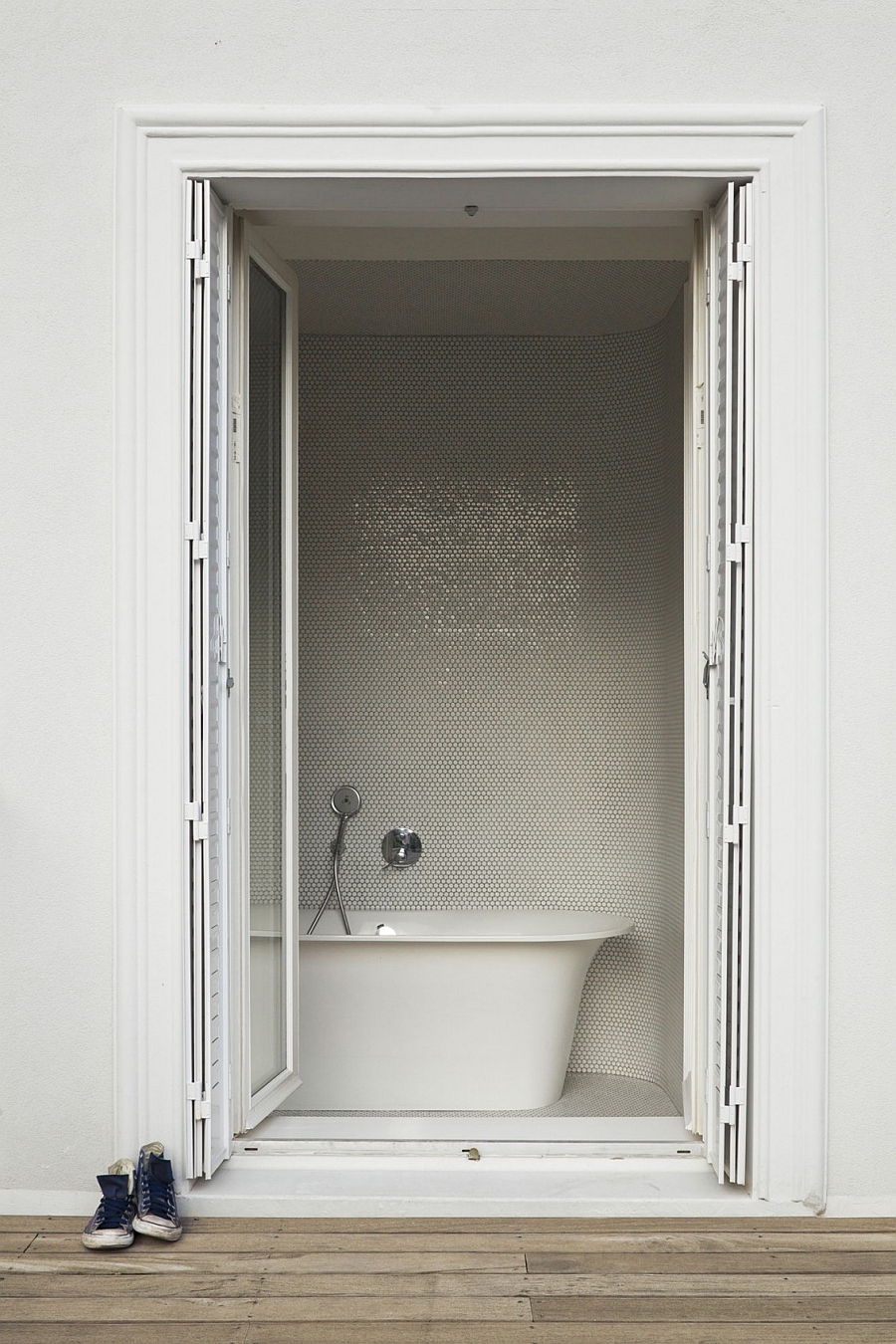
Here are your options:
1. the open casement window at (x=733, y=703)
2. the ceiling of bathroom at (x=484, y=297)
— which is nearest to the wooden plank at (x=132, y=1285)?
the open casement window at (x=733, y=703)

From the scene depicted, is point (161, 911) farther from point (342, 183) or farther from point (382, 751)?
point (382, 751)

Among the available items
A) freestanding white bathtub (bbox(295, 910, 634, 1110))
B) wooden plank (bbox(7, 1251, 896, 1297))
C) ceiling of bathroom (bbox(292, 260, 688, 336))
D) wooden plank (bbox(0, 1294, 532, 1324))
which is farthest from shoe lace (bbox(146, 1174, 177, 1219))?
ceiling of bathroom (bbox(292, 260, 688, 336))

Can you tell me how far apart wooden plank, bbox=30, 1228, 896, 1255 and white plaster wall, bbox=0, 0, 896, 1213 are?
15cm

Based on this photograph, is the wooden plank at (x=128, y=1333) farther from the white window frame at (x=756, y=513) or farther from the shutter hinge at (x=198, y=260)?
the shutter hinge at (x=198, y=260)

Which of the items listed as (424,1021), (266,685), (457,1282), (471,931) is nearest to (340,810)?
(471,931)

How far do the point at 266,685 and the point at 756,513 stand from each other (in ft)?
4.25

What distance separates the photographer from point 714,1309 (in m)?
2.06

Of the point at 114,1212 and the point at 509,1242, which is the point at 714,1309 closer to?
the point at 509,1242

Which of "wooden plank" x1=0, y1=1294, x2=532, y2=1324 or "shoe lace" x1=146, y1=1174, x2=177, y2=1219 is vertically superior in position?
"shoe lace" x1=146, y1=1174, x2=177, y2=1219

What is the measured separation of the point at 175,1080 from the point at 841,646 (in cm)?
175

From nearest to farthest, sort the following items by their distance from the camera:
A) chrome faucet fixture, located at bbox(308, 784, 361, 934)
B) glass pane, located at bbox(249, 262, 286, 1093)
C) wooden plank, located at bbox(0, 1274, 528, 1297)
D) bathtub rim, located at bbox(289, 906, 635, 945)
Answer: wooden plank, located at bbox(0, 1274, 528, 1297)
glass pane, located at bbox(249, 262, 286, 1093)
bathtub rim, located at bbox(289, 906, 635, 945)
chrome faucet fixture, located at bbox(308, 784, 361, 934)

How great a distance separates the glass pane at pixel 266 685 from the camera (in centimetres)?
279

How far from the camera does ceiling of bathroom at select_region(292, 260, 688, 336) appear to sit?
371 centimetres

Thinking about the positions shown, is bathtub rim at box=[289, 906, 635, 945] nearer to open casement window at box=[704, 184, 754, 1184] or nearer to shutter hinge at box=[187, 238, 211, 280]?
open casement window at box=[704, 184, 754, 1184]
